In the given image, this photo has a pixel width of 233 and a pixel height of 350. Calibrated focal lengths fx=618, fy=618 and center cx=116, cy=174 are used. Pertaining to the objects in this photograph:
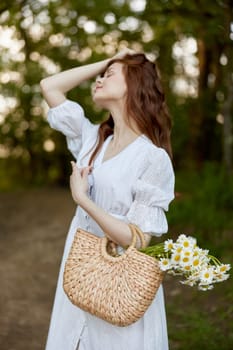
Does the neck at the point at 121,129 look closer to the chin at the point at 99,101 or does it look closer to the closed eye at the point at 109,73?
the chin at the point at 99,101

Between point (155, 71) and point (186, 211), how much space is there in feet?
13.5

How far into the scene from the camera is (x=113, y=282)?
87.1 inches

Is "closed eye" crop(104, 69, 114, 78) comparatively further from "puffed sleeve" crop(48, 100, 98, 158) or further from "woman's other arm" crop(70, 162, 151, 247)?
"woman's other arm" crop(70, 162, 151, 247)

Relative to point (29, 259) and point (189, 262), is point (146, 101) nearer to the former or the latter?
point (189, 262)

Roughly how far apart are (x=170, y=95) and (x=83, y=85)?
1.53 m

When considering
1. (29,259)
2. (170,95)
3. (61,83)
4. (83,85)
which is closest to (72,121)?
(61,83)

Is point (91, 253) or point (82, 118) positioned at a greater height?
point (82, 118)

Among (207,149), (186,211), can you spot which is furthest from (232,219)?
(207,149)

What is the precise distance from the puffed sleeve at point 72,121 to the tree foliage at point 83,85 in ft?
15.8

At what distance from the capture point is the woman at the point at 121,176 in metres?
2.38

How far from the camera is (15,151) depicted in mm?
11516

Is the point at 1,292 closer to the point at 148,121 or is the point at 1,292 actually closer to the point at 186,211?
the point at 186,211


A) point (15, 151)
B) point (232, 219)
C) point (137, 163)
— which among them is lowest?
point (15, 151)

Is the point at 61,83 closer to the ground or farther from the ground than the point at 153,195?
farther from the ground
